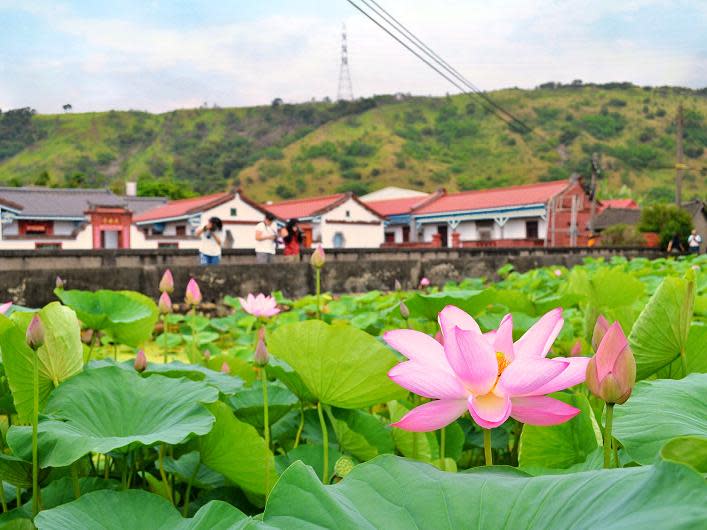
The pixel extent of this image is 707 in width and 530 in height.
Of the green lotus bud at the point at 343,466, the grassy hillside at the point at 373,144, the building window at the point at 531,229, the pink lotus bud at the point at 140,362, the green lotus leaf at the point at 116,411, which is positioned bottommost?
the green lotus bud at the point at 343,466

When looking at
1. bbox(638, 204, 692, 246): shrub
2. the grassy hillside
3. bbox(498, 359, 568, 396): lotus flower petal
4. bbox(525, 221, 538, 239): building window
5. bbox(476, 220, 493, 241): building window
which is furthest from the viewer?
the grassy hillside

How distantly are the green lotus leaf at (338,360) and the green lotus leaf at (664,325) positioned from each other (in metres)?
0.30

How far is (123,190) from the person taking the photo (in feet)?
124

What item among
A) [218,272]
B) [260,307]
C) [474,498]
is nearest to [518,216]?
[218,272]

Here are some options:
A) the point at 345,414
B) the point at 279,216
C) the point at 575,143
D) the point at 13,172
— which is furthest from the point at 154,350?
the point at 13,172

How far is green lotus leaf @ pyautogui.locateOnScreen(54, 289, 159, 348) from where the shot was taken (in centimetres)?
130

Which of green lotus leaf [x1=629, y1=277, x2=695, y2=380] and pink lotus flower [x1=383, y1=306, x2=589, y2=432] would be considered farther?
green lotus leaf [x1=629, y1=277, x2=695, y2=380]

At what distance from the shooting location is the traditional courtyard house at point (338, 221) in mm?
20625

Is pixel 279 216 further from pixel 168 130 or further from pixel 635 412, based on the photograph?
pixel 168 130

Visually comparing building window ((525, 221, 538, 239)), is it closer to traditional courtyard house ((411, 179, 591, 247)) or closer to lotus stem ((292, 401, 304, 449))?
traditional courtyard house ((411, 179, 591, 247))

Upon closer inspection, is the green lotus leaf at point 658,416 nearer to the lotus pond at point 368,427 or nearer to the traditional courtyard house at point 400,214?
the lotus pond at point 368,427

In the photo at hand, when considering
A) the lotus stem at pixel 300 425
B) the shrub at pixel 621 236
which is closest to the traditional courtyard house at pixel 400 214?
the shrub at pixel 621 236

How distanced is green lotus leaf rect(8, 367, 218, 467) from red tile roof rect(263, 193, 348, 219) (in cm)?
1972

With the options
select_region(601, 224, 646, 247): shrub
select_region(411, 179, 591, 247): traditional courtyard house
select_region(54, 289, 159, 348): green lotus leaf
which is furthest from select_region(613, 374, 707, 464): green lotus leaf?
select_region(411, 179, 591, 247): traditional courtyard house
